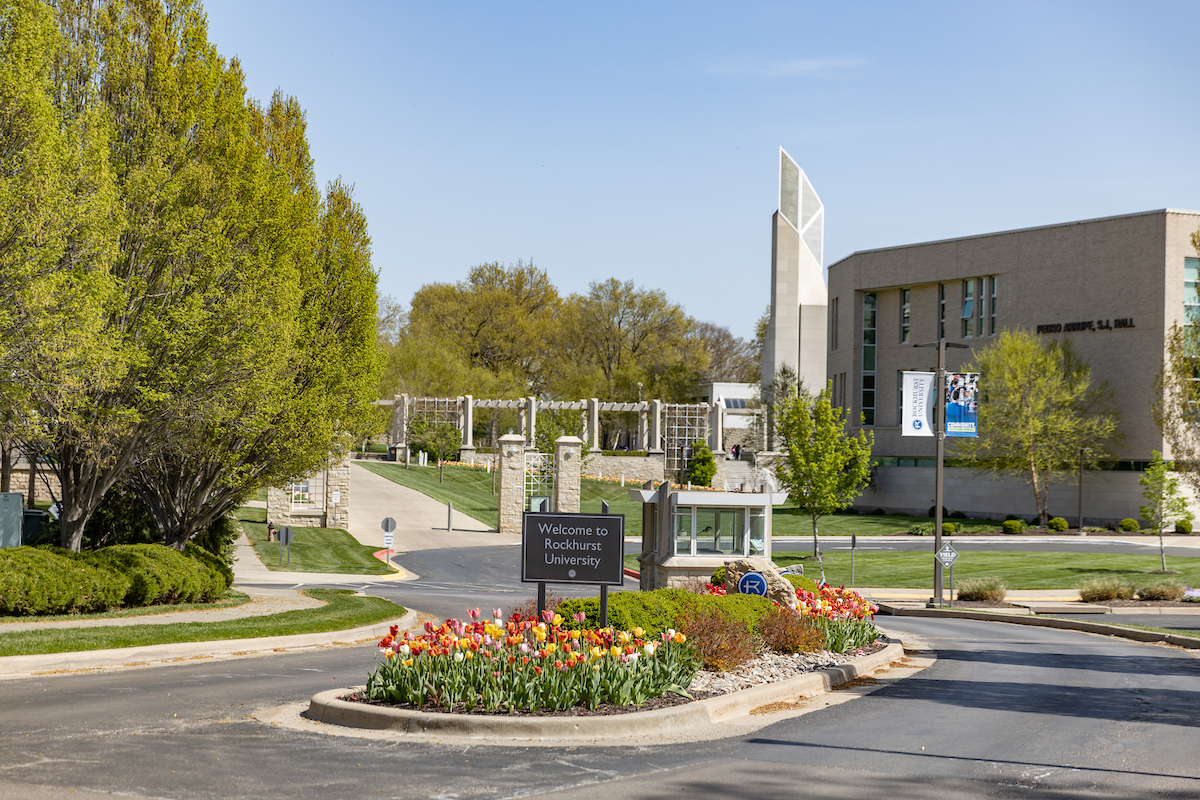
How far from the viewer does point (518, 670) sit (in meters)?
10.7

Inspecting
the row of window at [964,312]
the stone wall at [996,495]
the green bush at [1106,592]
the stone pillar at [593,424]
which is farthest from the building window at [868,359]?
the green bush at [1106,592]

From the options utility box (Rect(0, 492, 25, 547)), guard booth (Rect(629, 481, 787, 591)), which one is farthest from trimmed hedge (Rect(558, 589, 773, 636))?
utility box (Rect(0, 492, 25, 547))

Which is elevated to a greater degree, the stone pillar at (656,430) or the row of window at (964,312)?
the row of window at (964,312)

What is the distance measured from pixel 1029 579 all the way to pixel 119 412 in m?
30.1

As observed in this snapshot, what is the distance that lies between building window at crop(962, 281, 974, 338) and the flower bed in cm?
5747

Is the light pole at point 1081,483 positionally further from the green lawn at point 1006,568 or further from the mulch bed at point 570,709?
the mulch bed at point 570,709

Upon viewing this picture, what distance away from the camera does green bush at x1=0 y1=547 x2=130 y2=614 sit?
1820cm

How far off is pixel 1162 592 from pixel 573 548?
2605 centimetres

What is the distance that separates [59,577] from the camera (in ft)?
62.1

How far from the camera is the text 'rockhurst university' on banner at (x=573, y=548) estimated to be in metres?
12.4

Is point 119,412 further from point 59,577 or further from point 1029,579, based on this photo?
point 1029,579

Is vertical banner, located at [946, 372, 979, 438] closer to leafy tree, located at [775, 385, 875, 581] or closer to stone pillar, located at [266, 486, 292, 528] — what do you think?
leafy tree, located at [775, 385, 875, 581]

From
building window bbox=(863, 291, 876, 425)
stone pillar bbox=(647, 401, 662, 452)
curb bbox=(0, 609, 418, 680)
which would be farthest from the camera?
stone pillar bbox=(647, 401, 662, 452)

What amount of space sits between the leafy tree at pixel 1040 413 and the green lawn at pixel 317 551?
33.6 metres
